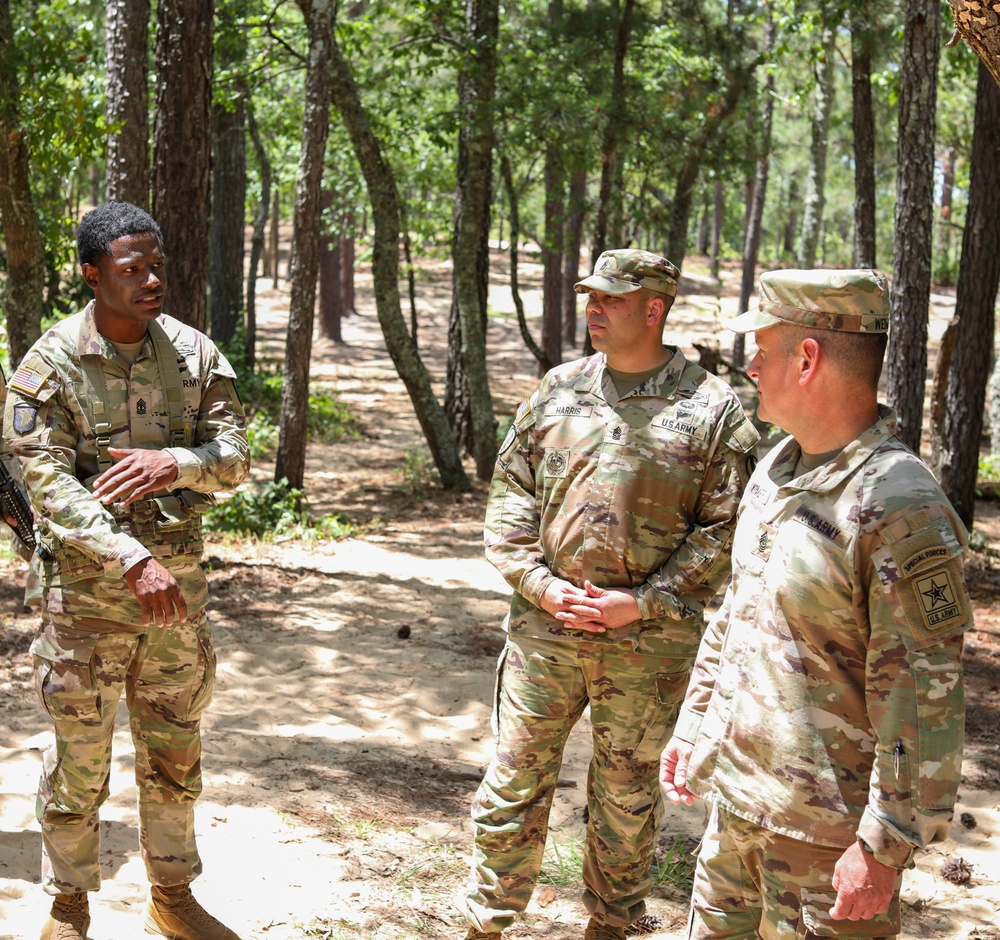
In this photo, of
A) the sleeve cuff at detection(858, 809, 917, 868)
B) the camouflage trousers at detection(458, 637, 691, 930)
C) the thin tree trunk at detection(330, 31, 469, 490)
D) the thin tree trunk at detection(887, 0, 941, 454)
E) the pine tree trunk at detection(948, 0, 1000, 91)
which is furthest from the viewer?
Answer: the thin tree trunk at detection(330, 31, 469, 490)

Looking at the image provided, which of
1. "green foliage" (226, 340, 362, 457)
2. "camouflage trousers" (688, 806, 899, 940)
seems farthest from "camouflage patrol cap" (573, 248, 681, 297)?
"green foliage" (226, 340, 362, 457)

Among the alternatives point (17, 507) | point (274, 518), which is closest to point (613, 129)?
point (274, 518)

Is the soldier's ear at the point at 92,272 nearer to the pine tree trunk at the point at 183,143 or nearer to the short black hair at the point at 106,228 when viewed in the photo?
the short black hair at the point at 106,228

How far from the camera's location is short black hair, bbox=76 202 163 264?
10.4 feet

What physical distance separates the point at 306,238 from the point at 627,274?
629 cm

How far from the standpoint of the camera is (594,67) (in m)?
11.4

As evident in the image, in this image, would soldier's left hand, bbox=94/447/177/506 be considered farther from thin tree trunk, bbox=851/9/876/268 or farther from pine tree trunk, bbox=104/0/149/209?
thin tree trunk, bbox=851/9/876/268

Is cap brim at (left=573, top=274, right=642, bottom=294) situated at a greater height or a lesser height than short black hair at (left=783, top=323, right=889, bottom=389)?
greater

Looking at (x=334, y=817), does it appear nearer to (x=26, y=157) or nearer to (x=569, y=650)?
(x=569, y=650)

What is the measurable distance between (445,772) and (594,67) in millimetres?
8709

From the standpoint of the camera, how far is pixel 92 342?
322cm

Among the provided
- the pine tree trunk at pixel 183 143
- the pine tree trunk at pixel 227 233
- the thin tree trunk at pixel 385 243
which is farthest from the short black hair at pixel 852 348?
the pine tree trunk at pixel 227 233

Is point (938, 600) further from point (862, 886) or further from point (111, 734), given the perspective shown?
point (111, 734)

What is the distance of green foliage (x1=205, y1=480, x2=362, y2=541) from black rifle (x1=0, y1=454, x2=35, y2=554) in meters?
4.94
